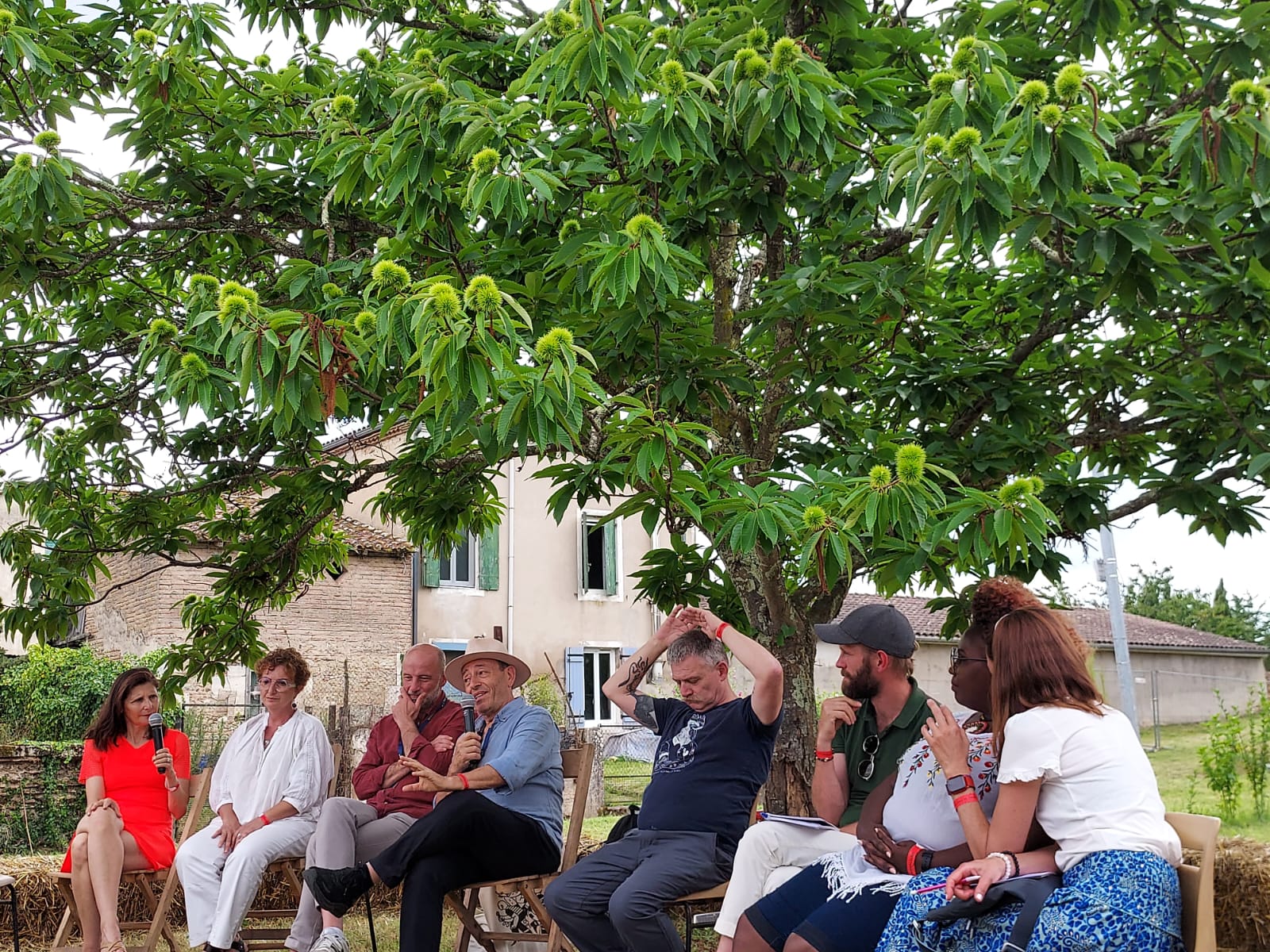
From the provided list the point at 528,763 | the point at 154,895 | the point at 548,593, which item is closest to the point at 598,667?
the point at 548,593

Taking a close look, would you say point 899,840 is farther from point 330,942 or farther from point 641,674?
point 330,942

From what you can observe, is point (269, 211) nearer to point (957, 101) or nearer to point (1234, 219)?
point (957, 101)

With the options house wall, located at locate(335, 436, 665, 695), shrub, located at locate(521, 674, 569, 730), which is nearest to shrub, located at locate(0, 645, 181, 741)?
house wall, located at locate(335, 436, 665, 695)

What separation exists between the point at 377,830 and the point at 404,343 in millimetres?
2707

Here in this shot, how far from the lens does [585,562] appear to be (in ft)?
74.7

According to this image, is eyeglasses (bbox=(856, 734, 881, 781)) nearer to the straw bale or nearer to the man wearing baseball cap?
the man wearing baseball cap

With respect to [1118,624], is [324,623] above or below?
above

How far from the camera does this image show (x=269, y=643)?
59.2ft

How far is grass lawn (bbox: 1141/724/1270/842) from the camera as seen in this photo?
11.9 m

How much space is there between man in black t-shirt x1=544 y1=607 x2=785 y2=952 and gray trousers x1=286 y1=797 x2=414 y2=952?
0.96 metres

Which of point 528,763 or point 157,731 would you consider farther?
point 157,731

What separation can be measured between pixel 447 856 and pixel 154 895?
1963 millimetres

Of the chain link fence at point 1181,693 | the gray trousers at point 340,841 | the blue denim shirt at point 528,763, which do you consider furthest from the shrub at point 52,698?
the chain link fence at point 1181,693

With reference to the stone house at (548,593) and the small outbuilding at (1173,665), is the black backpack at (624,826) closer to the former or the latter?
the stone house at (548,593)
